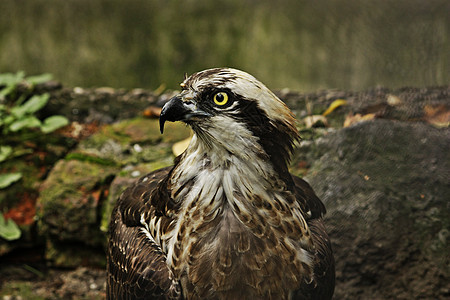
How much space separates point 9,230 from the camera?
15.6 feet

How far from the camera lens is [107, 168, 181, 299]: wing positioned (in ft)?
8.90

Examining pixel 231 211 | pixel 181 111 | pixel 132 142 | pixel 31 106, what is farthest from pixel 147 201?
pixel 31 106

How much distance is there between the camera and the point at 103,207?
4656 mm

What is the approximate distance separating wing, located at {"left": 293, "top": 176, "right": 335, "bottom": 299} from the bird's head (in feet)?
2.21

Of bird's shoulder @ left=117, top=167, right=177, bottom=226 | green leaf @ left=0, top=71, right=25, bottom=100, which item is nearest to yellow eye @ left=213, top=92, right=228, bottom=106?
bird's shoulder @ left=117, top=167, right=177, bottom=226

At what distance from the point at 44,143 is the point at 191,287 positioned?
326cm

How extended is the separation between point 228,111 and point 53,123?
3.22 m

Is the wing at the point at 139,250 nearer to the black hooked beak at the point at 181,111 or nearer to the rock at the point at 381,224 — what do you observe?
the black hooked beak at the point at 181,111

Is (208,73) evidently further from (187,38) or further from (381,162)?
(187,38)

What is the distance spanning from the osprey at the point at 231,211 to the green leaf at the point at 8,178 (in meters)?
2.54

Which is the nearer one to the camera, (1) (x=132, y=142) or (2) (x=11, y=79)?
(1) (x=132, y=142)

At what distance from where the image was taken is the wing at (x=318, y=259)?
2727 millimetres

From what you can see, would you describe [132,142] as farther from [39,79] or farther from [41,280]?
[41,280]

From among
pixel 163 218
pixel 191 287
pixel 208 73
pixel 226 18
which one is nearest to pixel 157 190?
pixel 163 218
